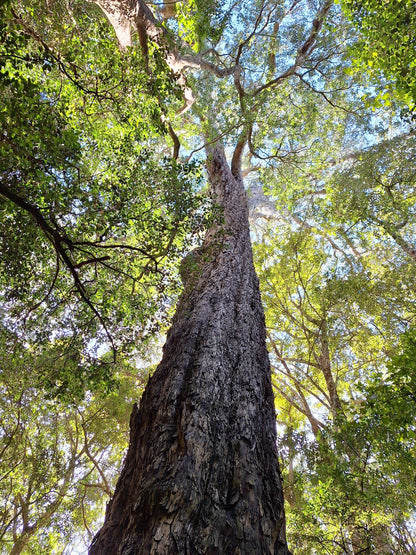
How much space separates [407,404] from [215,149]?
23.1 ft

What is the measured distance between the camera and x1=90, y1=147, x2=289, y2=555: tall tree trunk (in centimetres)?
164

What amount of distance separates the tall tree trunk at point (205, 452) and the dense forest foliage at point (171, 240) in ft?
3.91

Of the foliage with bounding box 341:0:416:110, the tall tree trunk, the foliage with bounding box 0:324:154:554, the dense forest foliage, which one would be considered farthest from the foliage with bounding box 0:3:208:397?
the foliage with bounding box 341:0:416:110

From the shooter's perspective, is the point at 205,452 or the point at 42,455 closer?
the point at 205,452

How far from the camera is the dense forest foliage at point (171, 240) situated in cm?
355

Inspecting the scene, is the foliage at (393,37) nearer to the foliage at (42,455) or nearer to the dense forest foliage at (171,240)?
the dense forest foliage at (171,240)

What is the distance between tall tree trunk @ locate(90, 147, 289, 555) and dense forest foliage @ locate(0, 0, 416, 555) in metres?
1.19

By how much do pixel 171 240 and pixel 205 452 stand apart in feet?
7.97

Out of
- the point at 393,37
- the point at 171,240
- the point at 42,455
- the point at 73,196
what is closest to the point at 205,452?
the point at 171,240

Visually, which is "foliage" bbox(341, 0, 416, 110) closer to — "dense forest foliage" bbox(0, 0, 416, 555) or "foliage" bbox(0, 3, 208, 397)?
"dense forest foliage" bbox(0, 0, 416, 555)

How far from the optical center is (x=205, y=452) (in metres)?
2.03

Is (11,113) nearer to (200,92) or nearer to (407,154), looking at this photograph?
(200,92)

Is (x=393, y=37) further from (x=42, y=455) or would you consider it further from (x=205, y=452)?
(x=42, y=455)

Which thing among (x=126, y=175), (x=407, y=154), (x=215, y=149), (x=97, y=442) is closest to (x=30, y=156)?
(x=126, y=175)
